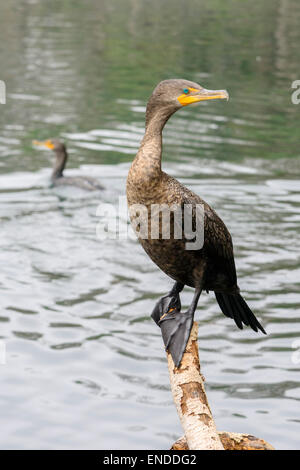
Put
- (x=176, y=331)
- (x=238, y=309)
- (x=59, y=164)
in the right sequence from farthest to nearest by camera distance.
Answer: (x=59, y=164) < (x=238, y=309) < (x=176, y=331)

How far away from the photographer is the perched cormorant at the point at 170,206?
4348mm

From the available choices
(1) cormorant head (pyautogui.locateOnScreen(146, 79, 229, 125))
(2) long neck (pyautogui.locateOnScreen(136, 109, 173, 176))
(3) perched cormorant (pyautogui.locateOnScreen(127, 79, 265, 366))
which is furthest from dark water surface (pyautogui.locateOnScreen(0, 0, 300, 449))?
(1) cormorant head (pyautogui.locateOnScreen(146, 79, 229, 125))

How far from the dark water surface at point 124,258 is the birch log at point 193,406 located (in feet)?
9.00

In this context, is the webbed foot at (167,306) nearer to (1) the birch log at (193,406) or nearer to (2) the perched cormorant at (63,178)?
(1) the birch log at (193,406)

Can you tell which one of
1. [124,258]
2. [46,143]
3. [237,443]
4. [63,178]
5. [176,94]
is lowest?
[237,443]

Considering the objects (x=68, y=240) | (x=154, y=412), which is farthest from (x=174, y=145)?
(x=154, y=412)

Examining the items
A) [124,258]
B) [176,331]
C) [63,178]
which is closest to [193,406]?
[176,331]

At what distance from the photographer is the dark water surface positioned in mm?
7281

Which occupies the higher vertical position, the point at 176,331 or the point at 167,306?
the point at 167,306

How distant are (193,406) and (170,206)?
1.07 m

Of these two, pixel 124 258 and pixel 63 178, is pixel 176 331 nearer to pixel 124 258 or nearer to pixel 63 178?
pixel 124 258

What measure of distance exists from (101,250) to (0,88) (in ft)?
32.7

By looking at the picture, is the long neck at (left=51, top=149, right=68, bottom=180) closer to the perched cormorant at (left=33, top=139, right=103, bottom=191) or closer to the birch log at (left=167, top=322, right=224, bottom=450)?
the perched cormorant at (left=33, top=139, right=103, bottom=191)

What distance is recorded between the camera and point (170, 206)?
4461mm
